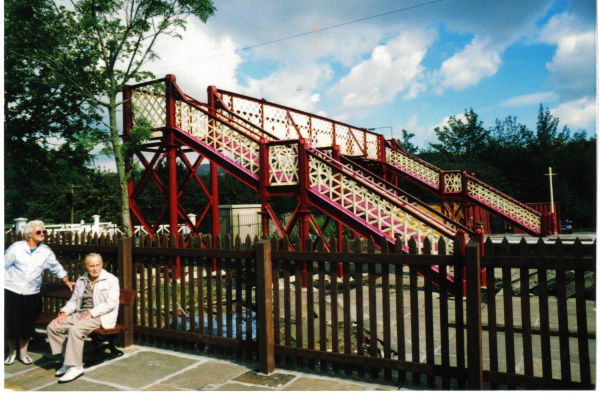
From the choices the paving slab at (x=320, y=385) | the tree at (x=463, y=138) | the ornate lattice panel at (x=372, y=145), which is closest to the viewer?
the paving slab at (x=320, y=385)

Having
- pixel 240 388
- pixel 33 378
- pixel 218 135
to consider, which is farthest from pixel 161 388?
pixel 218 135

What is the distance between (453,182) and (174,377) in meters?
15.9

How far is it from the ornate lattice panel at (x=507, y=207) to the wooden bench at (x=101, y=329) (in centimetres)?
1513

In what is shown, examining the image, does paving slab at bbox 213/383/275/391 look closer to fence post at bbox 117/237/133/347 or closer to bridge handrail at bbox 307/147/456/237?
fence post at bbox 117/237/133/347

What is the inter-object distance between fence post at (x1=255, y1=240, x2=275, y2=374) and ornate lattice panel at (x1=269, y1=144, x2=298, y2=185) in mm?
5061

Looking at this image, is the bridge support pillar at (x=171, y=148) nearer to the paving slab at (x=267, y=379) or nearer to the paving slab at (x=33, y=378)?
the paving slab at (x=33, y=378)

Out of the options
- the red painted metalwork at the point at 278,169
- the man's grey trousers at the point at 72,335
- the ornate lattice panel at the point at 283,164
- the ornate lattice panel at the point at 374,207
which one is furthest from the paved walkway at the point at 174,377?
the ornate lattice panel at the point at 283,164

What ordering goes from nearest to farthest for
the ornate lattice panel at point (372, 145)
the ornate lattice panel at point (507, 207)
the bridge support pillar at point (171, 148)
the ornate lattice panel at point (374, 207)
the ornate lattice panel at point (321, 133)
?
the ornate lattice panel at point (374, 207) < the bridge support pillar at point (171, 148) < the ornate lattice panel at point (321, 133) < the ornate lattice panel at point (507, 207) < the ornate lattice panel at point (372, 145)

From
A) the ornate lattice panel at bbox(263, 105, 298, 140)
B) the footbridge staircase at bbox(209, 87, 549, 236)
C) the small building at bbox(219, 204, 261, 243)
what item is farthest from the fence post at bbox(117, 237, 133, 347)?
the small building at bbox(219, 204, 261, 243)

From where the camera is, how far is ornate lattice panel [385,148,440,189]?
19531 mm

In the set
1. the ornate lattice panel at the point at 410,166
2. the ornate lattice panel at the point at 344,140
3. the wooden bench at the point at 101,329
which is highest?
the ornate lattice panel at the point at 344,140

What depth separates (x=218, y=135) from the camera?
1130 centimetres

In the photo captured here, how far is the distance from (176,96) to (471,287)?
9.55 meters

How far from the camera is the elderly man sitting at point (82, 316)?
15.8 feet
